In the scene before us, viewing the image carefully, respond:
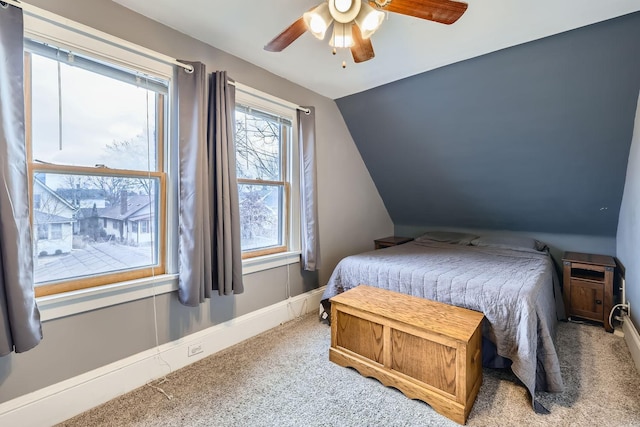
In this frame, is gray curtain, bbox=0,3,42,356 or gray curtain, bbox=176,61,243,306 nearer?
gray curtain, bbox=0,3,42,356

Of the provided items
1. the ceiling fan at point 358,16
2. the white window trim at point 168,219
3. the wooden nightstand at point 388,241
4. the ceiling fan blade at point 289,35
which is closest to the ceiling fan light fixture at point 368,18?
the ceiling fan at point 358,16

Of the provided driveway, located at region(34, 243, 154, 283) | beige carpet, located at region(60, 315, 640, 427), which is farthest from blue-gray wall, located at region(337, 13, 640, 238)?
driveway, located at region(34, 243, 154, 283)

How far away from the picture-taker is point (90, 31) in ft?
5.40

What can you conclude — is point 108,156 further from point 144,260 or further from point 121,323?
point 121,323

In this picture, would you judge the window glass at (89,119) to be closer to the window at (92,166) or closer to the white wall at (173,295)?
the window at (92,166)

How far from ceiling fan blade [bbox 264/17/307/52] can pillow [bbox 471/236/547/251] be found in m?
3.17

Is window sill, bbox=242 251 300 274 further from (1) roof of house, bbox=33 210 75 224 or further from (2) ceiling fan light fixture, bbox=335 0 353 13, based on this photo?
(2) ceiling fan light fixture, bbox=335 0 353 13

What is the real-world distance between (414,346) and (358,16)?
1852mm

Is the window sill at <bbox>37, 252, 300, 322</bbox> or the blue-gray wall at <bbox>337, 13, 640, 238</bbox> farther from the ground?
the blue-gray wall at <bbox>337, 13, 640, 238</bbox>

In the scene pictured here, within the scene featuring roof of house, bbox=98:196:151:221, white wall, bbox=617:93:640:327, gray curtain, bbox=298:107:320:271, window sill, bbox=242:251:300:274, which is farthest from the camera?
gray curtain, bbox=298:107:320:271

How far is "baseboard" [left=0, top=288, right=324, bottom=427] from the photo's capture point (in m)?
1.50

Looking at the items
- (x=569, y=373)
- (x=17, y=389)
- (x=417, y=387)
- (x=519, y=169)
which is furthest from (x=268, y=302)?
(x=519, y=169)

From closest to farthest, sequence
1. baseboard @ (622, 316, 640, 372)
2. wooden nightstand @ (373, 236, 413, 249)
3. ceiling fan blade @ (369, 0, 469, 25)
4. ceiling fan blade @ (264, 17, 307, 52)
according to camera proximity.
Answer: ceiling fan blade @ (369, 0, 469, 25)
ceiling fan blade @ (264, 17, 307, 52)
baseboard @ (622, 316, 640, 372)
wooden nightstand @ (373, 236, 413, 249)

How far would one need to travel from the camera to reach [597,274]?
9.69 feet
